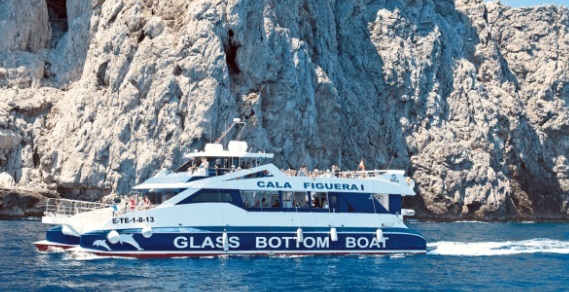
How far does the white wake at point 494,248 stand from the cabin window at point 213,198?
10.7 meters

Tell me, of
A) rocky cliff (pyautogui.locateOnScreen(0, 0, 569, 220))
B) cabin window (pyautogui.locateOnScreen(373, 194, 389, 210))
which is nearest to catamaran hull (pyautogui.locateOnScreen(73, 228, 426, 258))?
cabin window (pyautogui.locateOnScreen(373, 194, 389, 210))

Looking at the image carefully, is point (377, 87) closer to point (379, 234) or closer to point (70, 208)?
point (379, 234)

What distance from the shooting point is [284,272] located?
2469 cm

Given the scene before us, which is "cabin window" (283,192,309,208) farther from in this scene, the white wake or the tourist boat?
the white wake

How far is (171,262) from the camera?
26.1 m

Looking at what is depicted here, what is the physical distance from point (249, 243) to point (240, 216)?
1.18 meters

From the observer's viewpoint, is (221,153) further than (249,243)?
Yes

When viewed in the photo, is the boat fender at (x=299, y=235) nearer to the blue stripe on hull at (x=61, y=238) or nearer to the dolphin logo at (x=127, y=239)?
the dolphin logo at (x=127, y=239)

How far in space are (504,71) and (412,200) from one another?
24613 mm

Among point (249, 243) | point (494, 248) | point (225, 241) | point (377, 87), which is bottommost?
point (494, 248)

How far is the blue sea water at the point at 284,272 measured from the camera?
21766 millimetres

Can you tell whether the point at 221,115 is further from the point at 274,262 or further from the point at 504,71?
the point at 504,71

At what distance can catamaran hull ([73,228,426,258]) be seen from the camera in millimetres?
26422

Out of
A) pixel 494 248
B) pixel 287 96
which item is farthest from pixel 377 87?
pixel 494 248
